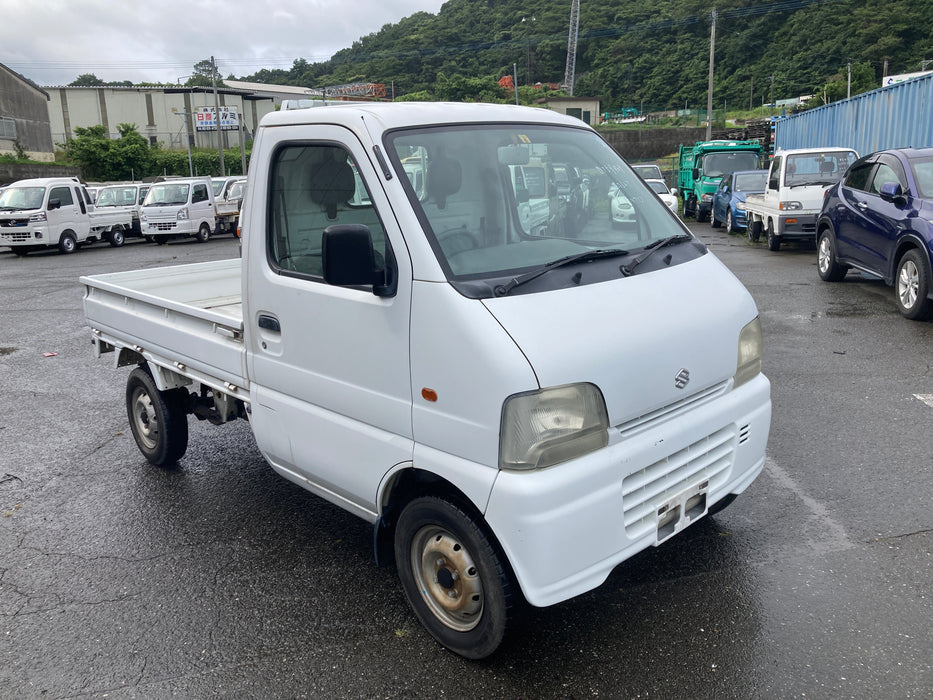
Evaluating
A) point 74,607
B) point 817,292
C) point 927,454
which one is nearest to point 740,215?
point 817,292

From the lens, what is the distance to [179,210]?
23078 mm

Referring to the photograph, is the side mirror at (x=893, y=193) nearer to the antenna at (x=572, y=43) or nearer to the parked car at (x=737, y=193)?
the parked car at (x=737, y=193)

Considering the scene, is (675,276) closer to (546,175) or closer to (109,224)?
(546,175)

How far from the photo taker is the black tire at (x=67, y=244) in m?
21.3

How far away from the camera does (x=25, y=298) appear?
13.2 m

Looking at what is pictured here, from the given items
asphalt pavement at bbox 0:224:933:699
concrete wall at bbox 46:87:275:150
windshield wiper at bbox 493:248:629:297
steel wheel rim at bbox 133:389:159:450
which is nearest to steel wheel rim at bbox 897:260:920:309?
asphalt pavement at bbox 0:224:933:699

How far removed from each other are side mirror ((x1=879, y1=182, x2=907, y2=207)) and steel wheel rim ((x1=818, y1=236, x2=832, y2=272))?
2448 mm

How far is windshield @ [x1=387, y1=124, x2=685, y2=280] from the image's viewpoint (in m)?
2.98

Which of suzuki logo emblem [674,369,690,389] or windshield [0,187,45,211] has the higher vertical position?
windshield [0,187,45,211]

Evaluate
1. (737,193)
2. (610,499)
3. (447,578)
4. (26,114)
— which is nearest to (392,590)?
(447,578)

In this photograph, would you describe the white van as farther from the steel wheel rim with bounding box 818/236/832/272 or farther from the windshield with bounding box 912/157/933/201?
the windshield with bounding box 912/157/933/201

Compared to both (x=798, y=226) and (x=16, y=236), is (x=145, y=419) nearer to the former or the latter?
(x=798, y=226)

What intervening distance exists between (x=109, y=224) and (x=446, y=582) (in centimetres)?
2358

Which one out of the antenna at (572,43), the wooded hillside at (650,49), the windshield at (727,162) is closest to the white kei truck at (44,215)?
the windshield at (727,162)
